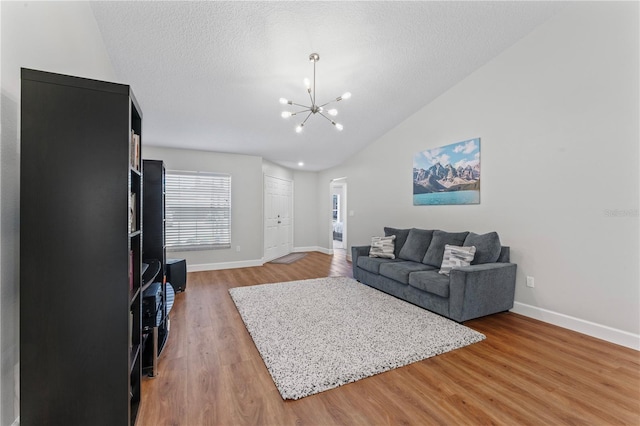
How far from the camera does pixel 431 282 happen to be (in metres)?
3.21

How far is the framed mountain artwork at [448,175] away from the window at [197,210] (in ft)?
12.6

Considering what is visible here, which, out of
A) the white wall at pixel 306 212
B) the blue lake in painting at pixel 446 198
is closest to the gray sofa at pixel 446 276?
the blue lake in painting at pixel 446 198

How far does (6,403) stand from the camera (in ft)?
4.11

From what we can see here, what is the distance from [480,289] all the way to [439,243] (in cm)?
99

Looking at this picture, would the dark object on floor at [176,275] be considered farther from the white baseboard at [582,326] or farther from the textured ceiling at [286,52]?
the white baseboard at [582,326]

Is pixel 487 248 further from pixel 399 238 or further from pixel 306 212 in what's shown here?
pixel 306 212

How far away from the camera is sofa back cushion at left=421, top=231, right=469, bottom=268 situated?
3779 millimetres

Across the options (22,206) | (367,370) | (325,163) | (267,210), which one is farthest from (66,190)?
(325,163)

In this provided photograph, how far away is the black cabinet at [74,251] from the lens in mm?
1229

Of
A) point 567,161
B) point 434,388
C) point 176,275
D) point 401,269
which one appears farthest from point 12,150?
point 567,161

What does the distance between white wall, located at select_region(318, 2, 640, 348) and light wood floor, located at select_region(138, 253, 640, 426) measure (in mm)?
504

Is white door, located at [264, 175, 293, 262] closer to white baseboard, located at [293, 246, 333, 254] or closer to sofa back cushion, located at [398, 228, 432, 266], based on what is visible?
white baseboard, located at [293, 246, 333, 254]

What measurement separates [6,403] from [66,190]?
1.00m

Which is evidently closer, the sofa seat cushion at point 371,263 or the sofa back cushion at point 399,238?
the sofa seat cushion at point 371,263
